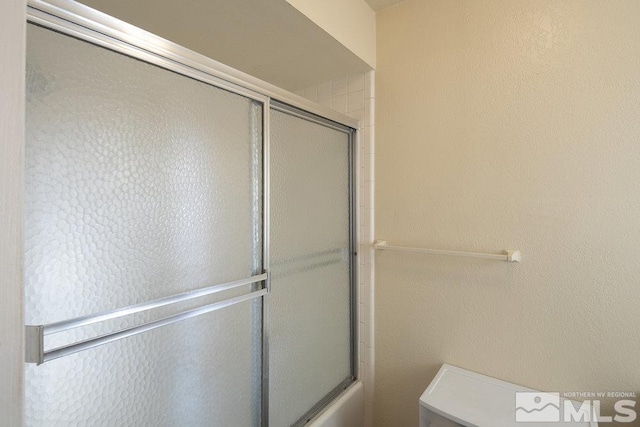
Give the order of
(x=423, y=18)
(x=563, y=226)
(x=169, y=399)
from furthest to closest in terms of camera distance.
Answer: (x=423, y=18) → (x=563, y=226) → (x=169, y=399)

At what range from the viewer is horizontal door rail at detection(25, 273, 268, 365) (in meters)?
0.57

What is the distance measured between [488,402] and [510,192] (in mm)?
802

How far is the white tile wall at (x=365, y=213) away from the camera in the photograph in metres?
1.54

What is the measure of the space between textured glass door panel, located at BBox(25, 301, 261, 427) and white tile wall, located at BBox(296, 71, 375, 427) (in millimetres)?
692

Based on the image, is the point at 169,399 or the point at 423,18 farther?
the point at 423,18

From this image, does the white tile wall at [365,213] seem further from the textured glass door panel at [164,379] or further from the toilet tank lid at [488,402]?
the textured glass door panel at [164,379]

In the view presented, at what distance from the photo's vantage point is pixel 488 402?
109 cm

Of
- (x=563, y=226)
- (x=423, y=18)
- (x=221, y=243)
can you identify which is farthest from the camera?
(x=423, y=18)

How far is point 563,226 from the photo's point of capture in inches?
42.6

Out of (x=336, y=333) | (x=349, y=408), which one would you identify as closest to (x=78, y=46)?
(x=336, y=333)

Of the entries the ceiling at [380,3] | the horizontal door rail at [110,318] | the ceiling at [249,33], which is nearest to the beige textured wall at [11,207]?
the horizontal door rail at [110,318]

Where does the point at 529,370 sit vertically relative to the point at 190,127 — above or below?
below

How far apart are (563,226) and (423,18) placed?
3.55 feet

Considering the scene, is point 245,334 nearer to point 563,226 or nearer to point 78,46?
point 78,46
